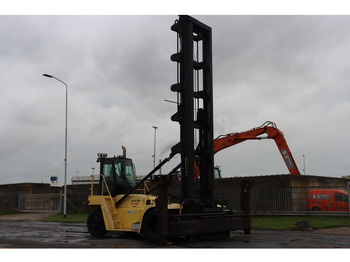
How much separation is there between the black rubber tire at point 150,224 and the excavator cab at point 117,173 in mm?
2664

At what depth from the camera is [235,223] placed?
13.1 meters

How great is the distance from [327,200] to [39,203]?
2505 centimetres

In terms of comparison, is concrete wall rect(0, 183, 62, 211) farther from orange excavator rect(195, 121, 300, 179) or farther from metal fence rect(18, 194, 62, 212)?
orange excavator rect(195, 121, 300, 179)

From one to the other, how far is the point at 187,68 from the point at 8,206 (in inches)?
1232

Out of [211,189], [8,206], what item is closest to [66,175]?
[8,206]

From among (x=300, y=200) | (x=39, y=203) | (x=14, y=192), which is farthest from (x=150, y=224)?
(x=14, y=192)

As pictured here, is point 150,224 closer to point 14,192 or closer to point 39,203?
point 39,203

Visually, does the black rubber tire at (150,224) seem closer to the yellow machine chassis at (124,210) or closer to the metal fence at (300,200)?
the yellow machine chassis at (124,210)

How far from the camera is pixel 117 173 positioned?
15.0m

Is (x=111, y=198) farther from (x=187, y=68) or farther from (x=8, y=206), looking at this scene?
(x=8, y=206)

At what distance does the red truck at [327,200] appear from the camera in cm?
2288

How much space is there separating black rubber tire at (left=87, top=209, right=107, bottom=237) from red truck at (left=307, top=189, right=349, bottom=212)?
569 inches

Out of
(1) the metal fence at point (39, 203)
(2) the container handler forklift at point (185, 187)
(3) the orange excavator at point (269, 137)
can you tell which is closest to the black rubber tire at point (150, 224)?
(2) the container handler forklift at point (185, 187)

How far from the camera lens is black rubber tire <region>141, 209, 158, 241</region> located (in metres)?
12.1
